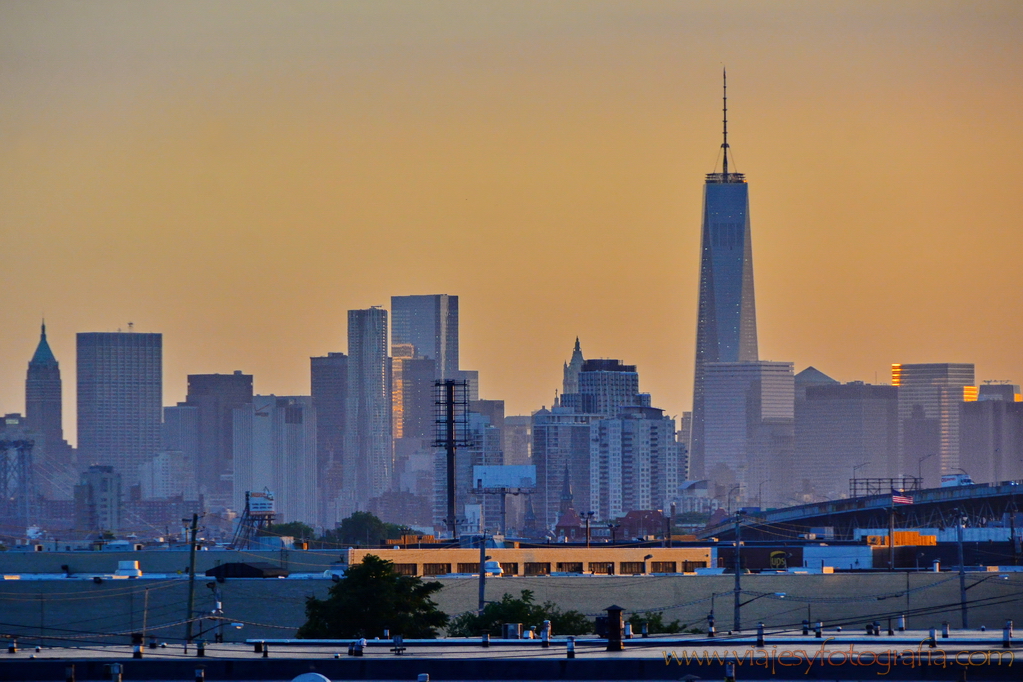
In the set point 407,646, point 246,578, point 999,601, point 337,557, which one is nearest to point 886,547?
point 999,601

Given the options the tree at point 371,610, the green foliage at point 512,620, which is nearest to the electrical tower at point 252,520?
the green foliage at point 512,620

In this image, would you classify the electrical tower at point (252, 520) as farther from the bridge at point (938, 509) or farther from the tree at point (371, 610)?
the tree at point (371, 610)

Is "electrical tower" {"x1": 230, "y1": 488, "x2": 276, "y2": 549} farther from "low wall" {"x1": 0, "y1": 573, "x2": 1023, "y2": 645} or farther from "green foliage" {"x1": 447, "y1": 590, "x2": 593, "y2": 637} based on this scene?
"green foliage" {"x1": 447, "y1": 590, "x2": 593, "y2": 637}

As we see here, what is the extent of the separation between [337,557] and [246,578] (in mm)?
17359

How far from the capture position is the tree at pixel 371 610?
71.1 metres

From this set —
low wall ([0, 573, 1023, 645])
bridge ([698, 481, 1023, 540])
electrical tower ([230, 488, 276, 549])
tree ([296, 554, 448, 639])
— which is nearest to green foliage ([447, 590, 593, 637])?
tree ([296, 554, 448, 639])

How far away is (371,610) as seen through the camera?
72.2 m

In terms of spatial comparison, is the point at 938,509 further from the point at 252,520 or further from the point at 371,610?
the point at 371,610

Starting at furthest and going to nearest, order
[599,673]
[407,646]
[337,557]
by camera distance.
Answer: [337,557], [407,646], [599,673]

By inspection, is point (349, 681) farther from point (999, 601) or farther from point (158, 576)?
point (999, 601)

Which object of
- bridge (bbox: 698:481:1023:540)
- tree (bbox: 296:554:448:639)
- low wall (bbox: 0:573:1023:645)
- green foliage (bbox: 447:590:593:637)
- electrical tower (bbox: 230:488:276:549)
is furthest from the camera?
bridge (bbox: 698:481:1023:540)

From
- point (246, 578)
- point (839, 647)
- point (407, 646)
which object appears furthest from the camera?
point (246, 578)

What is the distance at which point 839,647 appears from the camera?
46469mm

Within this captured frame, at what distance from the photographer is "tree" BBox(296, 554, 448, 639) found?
71062 millimetres
